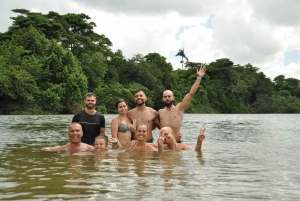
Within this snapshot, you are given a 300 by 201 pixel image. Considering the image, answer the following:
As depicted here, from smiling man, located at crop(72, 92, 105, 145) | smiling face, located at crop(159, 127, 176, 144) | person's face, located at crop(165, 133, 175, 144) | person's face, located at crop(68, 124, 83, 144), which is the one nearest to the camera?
person's face, located at crop(68, 124, 83, 144)

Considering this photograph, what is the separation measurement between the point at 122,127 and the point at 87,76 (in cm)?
4602

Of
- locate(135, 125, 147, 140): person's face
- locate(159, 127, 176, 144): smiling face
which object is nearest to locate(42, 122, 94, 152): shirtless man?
locate(135, 125, 147, 140): person's face

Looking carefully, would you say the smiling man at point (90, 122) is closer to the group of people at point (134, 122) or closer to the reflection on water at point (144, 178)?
the group of people at point (134, 122)

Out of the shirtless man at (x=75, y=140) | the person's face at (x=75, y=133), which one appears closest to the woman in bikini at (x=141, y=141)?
the shirtless man at (x=75, y=140)

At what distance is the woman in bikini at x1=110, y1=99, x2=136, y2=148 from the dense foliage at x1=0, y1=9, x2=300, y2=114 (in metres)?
32.5

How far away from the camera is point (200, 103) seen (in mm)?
70188

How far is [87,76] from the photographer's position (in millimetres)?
54062

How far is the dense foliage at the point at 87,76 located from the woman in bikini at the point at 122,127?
3247cm

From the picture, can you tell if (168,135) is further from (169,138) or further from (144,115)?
(144,115)

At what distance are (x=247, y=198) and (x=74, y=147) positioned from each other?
491 centimetres

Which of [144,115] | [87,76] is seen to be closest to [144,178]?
[144,115]

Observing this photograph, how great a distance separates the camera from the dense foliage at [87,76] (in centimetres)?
4278

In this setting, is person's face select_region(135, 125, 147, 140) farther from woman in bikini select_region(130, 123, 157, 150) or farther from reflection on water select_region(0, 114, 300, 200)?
reflection on water select_region(0, 114, 300, 200)

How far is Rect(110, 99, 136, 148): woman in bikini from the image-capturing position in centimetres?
895
